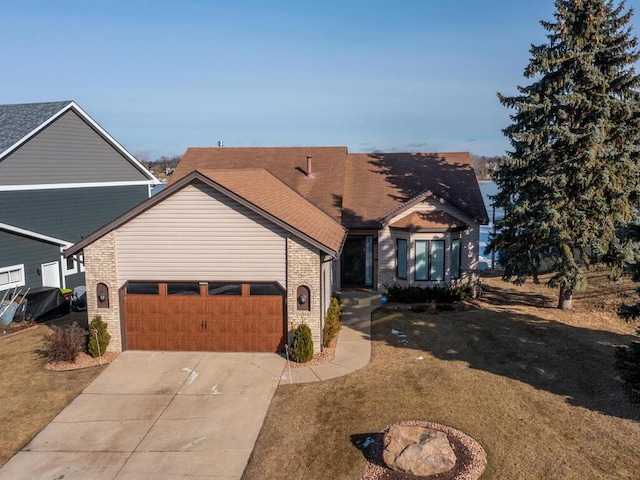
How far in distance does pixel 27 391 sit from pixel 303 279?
8.26 meters

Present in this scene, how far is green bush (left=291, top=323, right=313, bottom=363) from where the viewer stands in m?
14.7

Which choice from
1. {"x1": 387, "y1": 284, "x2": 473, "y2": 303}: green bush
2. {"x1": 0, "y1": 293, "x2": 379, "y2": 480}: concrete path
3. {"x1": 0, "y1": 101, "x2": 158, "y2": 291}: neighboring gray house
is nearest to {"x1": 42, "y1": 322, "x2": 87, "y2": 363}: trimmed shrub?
{"x1": 0, "y1": 293, "x2": 379, "y2": 480}: concrete path

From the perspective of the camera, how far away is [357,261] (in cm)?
2452

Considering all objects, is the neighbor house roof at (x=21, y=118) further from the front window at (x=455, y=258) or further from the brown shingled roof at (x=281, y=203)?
the front window at (x=455, y=258)

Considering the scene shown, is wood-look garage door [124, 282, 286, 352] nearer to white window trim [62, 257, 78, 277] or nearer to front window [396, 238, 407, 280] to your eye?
front window [396, 238, 407, 280]

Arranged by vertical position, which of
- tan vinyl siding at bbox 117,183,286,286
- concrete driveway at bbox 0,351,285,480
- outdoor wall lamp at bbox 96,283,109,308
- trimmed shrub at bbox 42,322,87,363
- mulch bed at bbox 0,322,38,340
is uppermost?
tan vinyl siding at bbox 117,183,286,286

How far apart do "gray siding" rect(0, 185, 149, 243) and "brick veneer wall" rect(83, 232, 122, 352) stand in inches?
370

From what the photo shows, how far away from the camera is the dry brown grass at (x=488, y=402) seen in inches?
378

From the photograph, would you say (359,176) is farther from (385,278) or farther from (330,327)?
(330,327)

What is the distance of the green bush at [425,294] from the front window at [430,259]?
100cm

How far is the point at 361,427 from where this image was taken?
11.0 meters

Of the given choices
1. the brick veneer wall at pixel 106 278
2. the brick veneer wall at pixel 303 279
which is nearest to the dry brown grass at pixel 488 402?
the brick veneer wall at pixel 303 279

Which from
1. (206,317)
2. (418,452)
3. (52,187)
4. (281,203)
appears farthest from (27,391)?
(52,187)

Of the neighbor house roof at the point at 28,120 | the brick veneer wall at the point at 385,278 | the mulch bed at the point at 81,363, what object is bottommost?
the mulch bed at the point at 81,363
